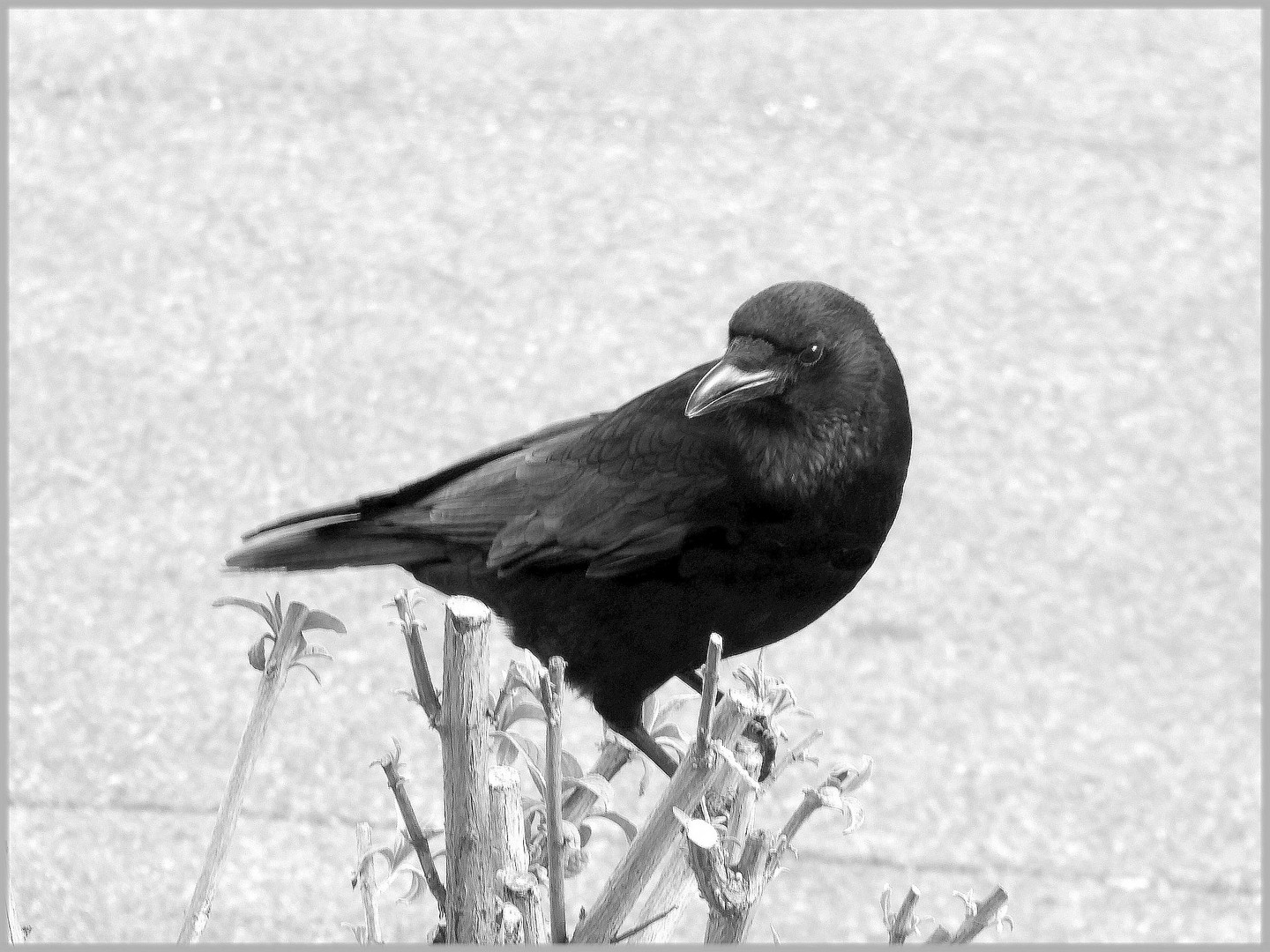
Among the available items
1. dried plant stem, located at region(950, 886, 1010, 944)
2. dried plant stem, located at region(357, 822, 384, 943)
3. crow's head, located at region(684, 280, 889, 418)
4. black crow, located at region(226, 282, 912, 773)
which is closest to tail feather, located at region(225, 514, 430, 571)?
black crow, located at region(226, 282, 912, 773)

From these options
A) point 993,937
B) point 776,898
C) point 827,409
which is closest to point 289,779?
point 776,898

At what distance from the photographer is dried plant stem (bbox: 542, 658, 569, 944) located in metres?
1.25

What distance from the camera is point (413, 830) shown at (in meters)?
1.48

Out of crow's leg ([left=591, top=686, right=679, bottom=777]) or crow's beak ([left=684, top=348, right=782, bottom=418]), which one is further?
crow's leg ([left=591, top=686, right=679, bottom=777])

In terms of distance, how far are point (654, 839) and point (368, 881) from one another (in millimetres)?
329

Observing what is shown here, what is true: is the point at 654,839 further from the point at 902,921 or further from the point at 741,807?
the point at 902,921

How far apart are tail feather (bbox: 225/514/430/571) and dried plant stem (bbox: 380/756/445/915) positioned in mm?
897

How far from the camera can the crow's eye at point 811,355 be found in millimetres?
2025

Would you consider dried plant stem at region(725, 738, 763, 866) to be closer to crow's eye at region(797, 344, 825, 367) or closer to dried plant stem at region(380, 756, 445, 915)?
dried plant stem at region(380, 756, 445, 915)

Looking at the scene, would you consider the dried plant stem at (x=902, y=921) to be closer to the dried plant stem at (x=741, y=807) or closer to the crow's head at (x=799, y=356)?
the dried plant stem at (x=741, y=807)

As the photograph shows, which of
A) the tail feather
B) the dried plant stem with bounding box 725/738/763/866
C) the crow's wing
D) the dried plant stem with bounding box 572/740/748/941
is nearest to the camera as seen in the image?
the dried plant stem with bounding box 572/740/748/941

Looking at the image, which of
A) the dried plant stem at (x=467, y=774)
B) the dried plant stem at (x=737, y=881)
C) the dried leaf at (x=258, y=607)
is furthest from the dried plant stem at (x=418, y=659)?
the dried plant stem at (x=737, y=881)

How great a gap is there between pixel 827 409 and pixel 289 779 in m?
2.20

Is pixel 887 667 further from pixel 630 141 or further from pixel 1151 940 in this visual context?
pixel 630 141
